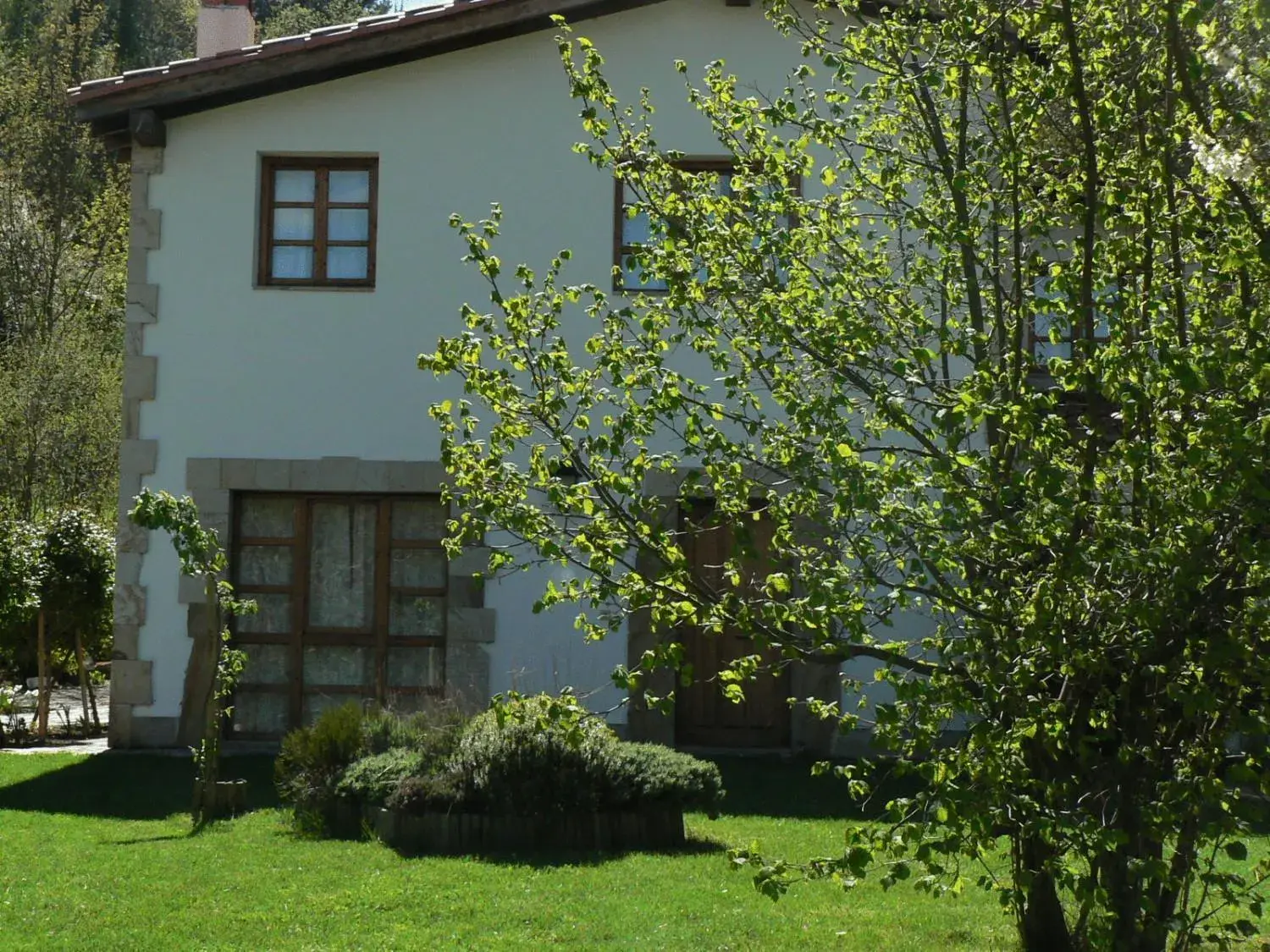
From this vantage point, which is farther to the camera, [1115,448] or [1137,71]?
[1137,71]

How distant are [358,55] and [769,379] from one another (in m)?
8.15

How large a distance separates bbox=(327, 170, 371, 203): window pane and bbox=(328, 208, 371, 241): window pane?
93 millimetres

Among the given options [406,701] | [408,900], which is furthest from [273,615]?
[408,900]

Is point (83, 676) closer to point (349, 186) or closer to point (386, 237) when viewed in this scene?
point (386, 237)

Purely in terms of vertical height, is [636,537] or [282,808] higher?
[636,537]

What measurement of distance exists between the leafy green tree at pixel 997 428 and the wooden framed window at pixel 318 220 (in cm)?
786

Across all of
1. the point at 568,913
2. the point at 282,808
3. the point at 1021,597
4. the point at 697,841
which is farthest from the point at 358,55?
the point at 1021,597

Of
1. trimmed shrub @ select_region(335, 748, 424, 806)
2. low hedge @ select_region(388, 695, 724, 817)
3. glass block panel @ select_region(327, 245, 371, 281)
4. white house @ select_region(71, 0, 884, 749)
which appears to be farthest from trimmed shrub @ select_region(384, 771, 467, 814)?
glass block panel @ select_region(327, 245, 371, 281)

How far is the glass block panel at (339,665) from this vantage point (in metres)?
12.9

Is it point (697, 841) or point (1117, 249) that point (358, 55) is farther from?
point (1117, 249)

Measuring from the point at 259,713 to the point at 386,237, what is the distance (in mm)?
3993

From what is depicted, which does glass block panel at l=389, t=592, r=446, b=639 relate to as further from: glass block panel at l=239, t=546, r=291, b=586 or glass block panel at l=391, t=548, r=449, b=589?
glass block panel at l=239, t=546, r=291, b=586

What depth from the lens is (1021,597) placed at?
421 cm

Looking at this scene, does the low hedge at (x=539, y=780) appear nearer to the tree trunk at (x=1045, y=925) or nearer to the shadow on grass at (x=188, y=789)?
the shadow on grass at (x=188, y=789)
